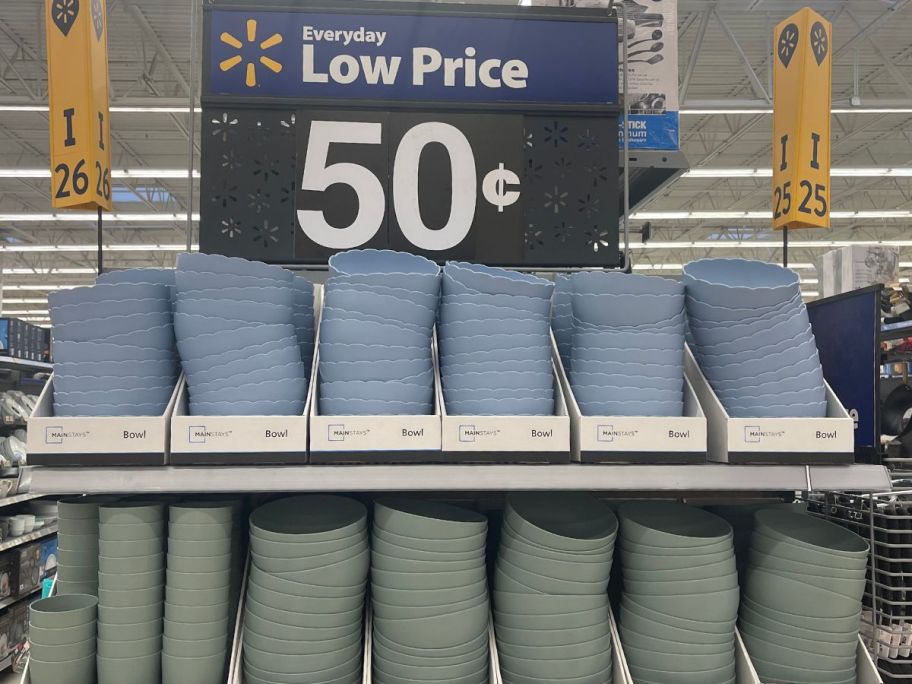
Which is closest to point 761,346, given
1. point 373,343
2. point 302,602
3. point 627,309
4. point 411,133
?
point 627,309

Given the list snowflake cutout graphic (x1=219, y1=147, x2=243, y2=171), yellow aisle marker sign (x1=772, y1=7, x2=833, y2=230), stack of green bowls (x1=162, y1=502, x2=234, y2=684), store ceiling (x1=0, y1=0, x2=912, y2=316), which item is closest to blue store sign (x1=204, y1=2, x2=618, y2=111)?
snowflake cutout graphic (x1=219, y1=147, x2=243, y2=171)

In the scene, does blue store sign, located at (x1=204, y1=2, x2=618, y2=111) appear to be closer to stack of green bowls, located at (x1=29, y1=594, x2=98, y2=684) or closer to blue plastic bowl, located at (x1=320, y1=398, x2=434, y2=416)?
blue plastic bowl, located at (x1=320, y1=398, x2=434, y2=416)

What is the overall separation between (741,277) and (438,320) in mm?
663

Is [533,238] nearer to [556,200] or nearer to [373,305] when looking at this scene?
[556,200]

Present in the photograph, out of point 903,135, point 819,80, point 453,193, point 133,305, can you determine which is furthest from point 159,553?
point 903,135

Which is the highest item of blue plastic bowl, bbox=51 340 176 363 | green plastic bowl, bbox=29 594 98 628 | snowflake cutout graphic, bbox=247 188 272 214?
snowflake cutout graphic, bbox=247 188 272 214

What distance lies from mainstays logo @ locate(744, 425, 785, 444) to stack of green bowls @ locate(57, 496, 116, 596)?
132 cm

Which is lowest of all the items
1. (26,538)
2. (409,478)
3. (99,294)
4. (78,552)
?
(26,538)

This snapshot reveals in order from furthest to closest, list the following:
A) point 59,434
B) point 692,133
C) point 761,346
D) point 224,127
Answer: point 692,133 → point 224,127 → point 761,346 → point 59,434

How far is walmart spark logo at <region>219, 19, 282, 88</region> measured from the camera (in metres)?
1.67

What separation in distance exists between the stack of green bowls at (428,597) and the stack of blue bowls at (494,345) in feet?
0.80

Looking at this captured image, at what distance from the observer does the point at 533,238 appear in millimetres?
1715

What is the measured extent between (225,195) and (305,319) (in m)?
0.38

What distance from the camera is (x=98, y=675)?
1375 mm
